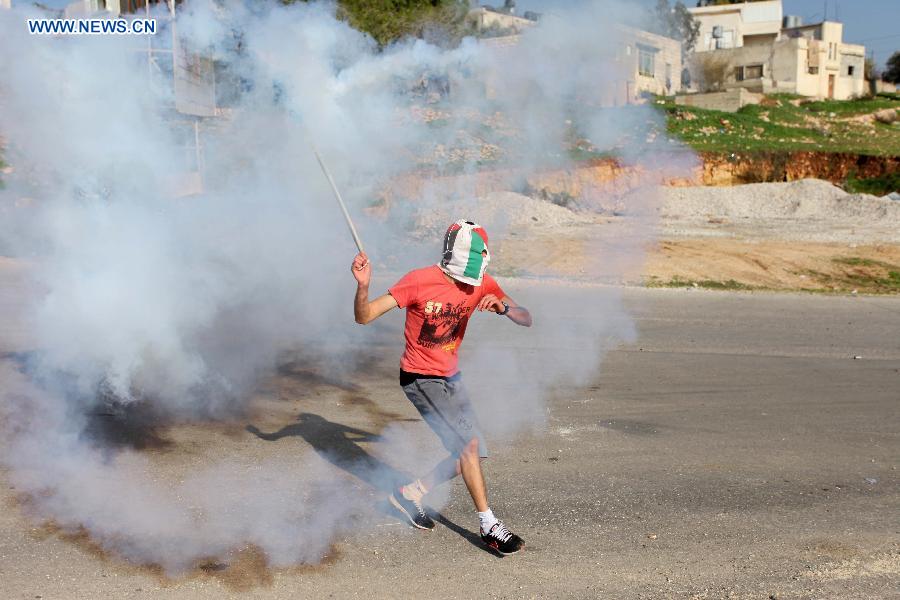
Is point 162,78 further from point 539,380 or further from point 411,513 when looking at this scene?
point 411,513

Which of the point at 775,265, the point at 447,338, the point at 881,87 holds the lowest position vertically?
the point at 775,265

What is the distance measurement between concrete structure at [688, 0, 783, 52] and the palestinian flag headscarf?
62.8m

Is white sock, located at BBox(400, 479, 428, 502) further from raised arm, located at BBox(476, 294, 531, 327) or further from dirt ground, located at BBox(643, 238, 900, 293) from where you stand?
dirt ground, located at BBox(643, 238, 900, 293)

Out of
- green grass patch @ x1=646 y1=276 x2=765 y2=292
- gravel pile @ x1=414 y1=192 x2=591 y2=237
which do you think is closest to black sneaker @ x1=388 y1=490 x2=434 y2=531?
green grass patch @ x1=646 y1=276 x2=765 y2=292

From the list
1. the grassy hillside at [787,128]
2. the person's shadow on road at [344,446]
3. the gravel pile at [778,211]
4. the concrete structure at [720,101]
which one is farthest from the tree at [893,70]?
the person's shadow on road at [344,446]

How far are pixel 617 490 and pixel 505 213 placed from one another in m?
15.1

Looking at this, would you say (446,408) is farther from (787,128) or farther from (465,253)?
(787,128)

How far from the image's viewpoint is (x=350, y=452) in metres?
6.26

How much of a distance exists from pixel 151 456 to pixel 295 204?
874 centimetres

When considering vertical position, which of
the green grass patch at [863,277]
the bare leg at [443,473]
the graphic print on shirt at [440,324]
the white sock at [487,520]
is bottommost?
the green grass patch at [863,277]

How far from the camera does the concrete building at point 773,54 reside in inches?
2114

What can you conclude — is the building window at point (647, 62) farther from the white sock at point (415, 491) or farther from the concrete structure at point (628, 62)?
the white sock at point (415, 491)

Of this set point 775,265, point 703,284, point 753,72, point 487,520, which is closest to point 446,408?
point 487,520

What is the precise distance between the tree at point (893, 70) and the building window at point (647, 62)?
66216 millimetres
